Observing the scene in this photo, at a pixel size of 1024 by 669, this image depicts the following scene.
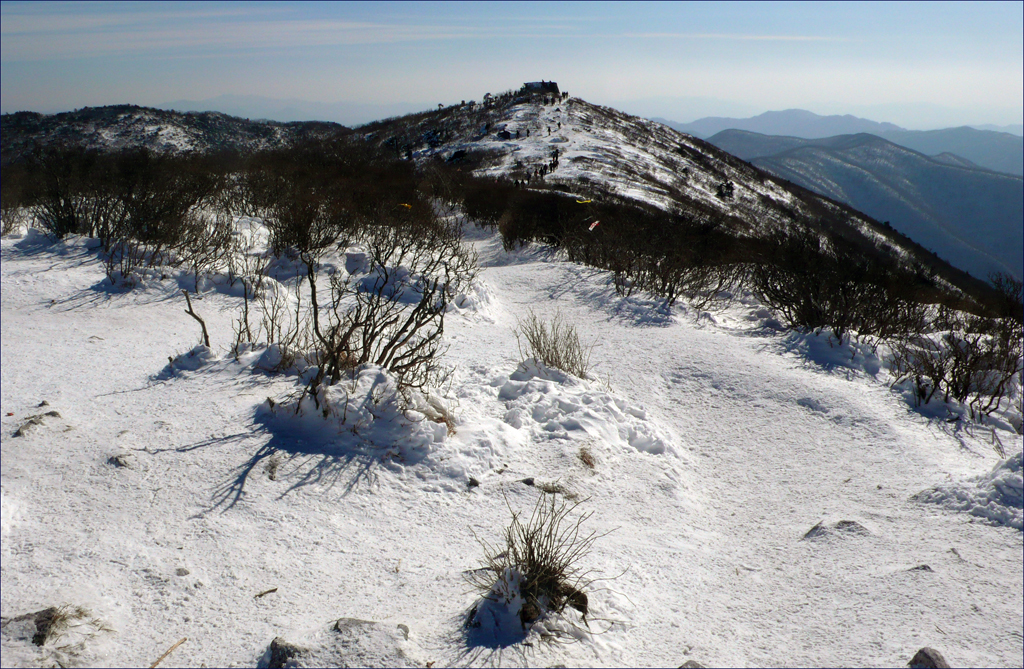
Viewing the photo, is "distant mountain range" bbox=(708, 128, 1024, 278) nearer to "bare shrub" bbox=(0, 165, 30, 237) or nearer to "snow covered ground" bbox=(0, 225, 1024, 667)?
"bare shrub" bbox=(0, 165, 30, 237)

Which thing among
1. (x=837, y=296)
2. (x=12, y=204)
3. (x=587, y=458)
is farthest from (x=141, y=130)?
(x=587, y=458)

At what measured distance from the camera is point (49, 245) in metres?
8.82

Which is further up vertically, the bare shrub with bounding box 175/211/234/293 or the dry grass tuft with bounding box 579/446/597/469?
the bare shrub with bounding box 175/211/234/293

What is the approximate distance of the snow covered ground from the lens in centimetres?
253

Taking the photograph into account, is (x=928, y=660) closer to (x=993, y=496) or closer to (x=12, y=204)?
(x=993, y=496)

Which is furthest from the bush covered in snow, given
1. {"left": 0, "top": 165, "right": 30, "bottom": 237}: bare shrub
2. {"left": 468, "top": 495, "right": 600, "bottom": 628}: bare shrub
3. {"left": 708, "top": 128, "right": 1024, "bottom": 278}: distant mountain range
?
{"left": 708, "top": 128, "right": 1024, "bottom": 278}: distant mountain range

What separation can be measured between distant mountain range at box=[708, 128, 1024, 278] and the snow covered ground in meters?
159

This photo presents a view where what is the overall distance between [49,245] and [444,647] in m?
9.72

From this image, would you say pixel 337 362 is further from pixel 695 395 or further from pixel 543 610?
pixel 695 395

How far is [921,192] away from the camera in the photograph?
162 metres

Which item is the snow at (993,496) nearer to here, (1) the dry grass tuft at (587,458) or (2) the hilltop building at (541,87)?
(1) the dry grass tuft at (587,458)

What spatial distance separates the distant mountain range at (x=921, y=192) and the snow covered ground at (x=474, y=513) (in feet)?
521

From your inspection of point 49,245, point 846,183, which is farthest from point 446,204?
point 846,183

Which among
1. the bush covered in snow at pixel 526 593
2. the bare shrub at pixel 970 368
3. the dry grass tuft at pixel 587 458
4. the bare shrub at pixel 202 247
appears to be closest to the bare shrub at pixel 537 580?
the bush covered in snow at pixel 526 593
